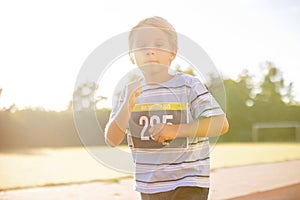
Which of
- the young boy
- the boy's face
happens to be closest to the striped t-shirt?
the young boy

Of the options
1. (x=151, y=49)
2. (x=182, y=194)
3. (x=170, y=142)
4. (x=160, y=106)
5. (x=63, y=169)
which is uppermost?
(x=151, y=49)

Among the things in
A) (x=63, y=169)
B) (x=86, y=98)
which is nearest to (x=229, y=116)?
(x=63, y=169)

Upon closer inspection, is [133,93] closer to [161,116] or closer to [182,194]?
[161,116]

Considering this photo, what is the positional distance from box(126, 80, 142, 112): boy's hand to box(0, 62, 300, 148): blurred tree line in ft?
0.46

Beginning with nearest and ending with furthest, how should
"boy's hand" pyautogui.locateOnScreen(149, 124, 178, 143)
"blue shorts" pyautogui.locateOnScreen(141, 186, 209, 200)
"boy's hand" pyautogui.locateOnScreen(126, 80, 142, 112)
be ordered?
"boy's hand" pyautogui.locateOnScreen(149, 124, 178, 143), "boy's hand" pyautogui.locateOnScreen(126, 80, 142, 112), "blue shorts" pyautogui.locateOnScreen(141, 186, 209, 200)

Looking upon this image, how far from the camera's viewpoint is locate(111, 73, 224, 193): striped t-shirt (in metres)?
1.57

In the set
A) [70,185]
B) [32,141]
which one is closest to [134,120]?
[70,185]

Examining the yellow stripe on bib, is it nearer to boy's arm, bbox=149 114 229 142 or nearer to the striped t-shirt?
the striped t-shirt

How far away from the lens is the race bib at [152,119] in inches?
61.2

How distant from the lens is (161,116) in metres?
1.56

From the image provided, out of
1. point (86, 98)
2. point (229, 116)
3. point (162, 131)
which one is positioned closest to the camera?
point (162, 131)

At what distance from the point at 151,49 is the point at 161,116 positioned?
22 cm

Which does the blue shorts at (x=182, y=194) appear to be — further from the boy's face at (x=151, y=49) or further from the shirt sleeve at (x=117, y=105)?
the boy's face at (x=151, y=49)

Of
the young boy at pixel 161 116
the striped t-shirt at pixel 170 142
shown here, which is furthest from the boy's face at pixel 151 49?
the striped t-shirt at pixel 170 142
